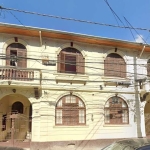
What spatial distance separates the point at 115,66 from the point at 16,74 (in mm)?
6803

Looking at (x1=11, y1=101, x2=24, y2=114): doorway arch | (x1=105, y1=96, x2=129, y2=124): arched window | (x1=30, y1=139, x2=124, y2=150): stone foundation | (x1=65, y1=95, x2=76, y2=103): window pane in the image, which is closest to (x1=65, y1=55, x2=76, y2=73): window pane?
(x1=65, y1=95, x2=76, y2=103): window pane

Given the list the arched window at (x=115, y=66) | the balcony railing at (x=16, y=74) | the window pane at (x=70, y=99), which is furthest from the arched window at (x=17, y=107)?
the arched window at (x=115, y=66)

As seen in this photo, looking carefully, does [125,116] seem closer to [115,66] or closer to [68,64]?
[115,66]

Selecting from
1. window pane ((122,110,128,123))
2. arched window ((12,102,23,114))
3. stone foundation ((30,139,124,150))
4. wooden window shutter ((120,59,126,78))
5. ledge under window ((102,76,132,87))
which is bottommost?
stone foundation ((30,139,124,150))

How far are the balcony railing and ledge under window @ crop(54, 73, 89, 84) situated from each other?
5.65ft

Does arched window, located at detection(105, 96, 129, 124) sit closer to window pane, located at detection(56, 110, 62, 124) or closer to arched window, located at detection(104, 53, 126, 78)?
arched window, located at detection(104, 53, 126, 78)

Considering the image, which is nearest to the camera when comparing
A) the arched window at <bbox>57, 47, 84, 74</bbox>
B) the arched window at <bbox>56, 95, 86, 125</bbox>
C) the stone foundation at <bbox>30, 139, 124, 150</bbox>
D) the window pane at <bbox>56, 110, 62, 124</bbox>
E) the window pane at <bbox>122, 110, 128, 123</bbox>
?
the stone foundation at <bbox>30, 139, 124, 150</bbox>

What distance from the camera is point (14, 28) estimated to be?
11.5 m

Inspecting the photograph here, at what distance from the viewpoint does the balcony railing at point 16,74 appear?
10852mm

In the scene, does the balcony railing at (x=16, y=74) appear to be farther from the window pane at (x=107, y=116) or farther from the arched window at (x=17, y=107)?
the window pane at (x=107, y=116)

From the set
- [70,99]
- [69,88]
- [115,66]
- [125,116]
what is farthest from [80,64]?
[125,116]

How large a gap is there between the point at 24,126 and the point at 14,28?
6.46 metres

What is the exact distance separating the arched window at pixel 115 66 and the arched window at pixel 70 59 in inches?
73.7

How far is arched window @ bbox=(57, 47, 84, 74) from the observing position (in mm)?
12830
